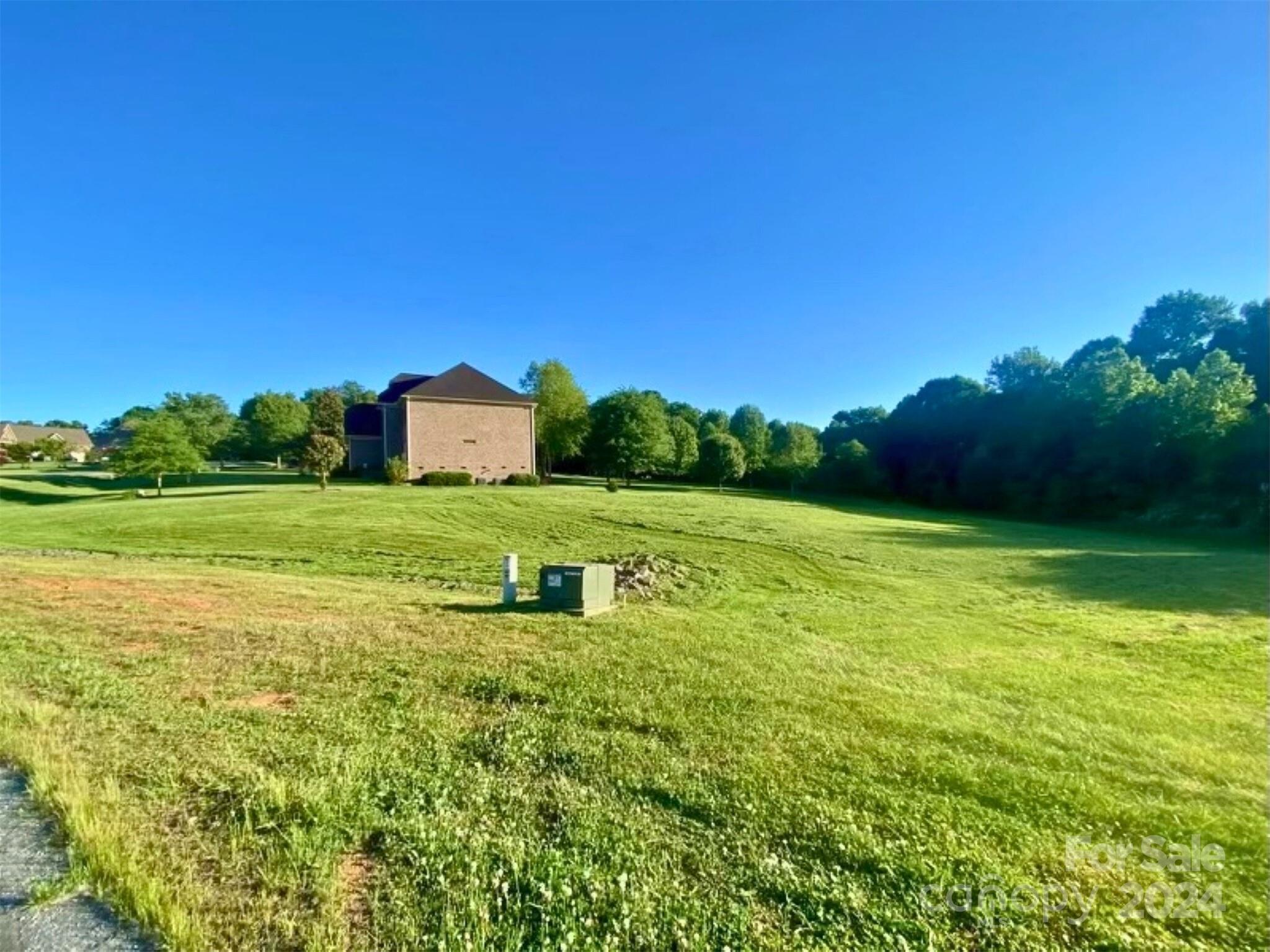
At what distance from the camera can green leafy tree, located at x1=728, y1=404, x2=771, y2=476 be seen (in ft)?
184

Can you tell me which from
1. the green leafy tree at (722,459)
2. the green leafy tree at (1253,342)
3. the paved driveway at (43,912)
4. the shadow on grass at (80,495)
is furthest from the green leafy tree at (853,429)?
the paved driveway at (43,912)

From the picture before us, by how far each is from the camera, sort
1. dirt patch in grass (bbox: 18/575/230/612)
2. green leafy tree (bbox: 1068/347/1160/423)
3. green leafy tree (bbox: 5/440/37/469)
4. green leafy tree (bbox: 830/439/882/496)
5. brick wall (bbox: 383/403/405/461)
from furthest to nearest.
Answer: green leafy tree (bbox: 5/440/37/469) < green leafy tree (bbox: 830/439/882/496) < brick wall (bbox: 383/403/405/461) < green leafy tree (bbox: 1068/347/1160/423) < dirt patch in grass (bbox: 18/575/230/612)

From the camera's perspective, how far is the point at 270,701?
433 cm

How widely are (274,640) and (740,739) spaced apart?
17.0ft

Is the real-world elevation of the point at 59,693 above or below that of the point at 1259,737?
above

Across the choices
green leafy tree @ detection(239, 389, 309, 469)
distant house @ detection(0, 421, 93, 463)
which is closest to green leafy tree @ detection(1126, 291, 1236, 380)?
green leafy tree @ detection(239, 389, 309, 469)

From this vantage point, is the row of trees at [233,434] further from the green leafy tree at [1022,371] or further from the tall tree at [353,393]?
the green leafy tree at [1022,371]

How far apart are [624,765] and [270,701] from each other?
9.69 feet

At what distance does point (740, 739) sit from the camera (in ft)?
12.7

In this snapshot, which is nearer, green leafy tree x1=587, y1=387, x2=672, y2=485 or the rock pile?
A: the rock pile

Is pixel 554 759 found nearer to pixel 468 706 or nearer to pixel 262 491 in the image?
pixel 468 706

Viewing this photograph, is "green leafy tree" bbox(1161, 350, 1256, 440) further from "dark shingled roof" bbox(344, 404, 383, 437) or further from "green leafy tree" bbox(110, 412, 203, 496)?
"green leafy tree" bbox(110, 412, 203, 496)

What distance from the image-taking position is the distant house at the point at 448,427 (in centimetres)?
3784

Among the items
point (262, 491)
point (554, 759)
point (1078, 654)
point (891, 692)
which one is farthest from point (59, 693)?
point (262, 491)
